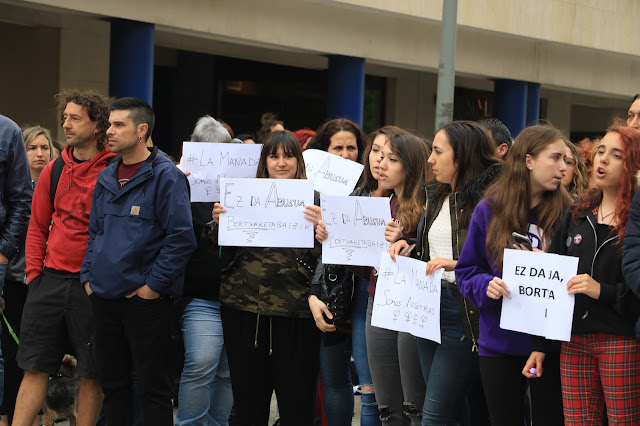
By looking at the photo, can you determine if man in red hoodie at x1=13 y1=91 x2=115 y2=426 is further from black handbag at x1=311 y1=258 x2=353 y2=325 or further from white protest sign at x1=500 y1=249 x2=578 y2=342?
white protest sign at x1=500 y1=249 x2=578 y2=342

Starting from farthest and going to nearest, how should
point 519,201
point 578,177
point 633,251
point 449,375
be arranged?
point 578,177
point 449,375
point 519,201
point 633,251

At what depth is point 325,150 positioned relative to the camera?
22.7ft

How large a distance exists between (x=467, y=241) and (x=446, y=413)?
37.4 inches

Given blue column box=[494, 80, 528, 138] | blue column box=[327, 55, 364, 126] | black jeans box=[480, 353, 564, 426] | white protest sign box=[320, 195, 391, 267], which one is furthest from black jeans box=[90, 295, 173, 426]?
blue column box=[494, 80, 528, 138]

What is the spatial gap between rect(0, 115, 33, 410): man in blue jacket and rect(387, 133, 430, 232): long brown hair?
252 cm

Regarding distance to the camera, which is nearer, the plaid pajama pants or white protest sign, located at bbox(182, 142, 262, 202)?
the plaid pajama pants

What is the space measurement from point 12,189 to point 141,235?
1.25 meters

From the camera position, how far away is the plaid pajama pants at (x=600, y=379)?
4.23 m

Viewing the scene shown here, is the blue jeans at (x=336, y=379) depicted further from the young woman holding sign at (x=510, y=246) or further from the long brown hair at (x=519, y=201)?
the long brown hair at (x=519, y=201)

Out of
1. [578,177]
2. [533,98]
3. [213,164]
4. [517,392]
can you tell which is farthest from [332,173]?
[533,98]

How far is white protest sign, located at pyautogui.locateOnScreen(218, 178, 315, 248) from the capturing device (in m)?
5.55

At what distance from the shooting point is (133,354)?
18.2ft

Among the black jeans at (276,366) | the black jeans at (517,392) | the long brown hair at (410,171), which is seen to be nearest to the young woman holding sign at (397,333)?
the long brown hair at (410,171)

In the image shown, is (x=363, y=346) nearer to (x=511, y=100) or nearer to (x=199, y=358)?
(x=199, y=358)
